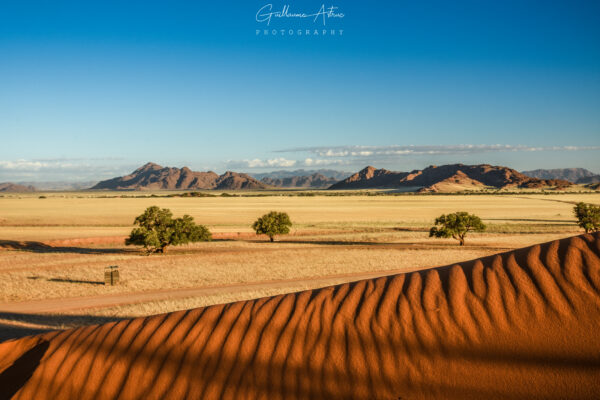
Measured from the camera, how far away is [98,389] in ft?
16.3

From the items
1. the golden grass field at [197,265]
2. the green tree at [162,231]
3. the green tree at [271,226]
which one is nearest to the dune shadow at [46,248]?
the golden grass field at [197,265]

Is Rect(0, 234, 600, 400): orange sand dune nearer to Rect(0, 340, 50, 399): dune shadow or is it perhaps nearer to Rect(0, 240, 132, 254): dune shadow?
Rect(0, 340, 50, 399): dune shadow

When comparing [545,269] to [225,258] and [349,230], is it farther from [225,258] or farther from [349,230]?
[349,230]

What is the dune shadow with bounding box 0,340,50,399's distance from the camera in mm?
5303

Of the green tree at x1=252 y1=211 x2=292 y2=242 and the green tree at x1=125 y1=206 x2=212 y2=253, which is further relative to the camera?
the green tree at x1=252 y1=211 x2=292 y2=242

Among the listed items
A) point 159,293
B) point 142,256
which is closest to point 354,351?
point 159,293

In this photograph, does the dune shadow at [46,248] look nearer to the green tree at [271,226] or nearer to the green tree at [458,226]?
the green tree at [271,226]

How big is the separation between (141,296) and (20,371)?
12.4 m

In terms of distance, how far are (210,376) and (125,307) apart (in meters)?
12.0

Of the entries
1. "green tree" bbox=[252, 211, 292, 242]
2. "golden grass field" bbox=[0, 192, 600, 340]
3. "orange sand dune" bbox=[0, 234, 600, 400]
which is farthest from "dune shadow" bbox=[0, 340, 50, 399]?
"green tree" bbox=[252, 211, 292, 242]

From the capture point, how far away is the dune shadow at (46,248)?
32281mm

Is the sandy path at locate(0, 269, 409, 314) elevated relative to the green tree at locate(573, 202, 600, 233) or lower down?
elevated

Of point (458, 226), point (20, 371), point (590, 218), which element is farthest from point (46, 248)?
point (590, 218)

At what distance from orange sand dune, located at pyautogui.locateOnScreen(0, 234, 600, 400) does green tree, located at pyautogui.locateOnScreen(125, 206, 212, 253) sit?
25.4m
